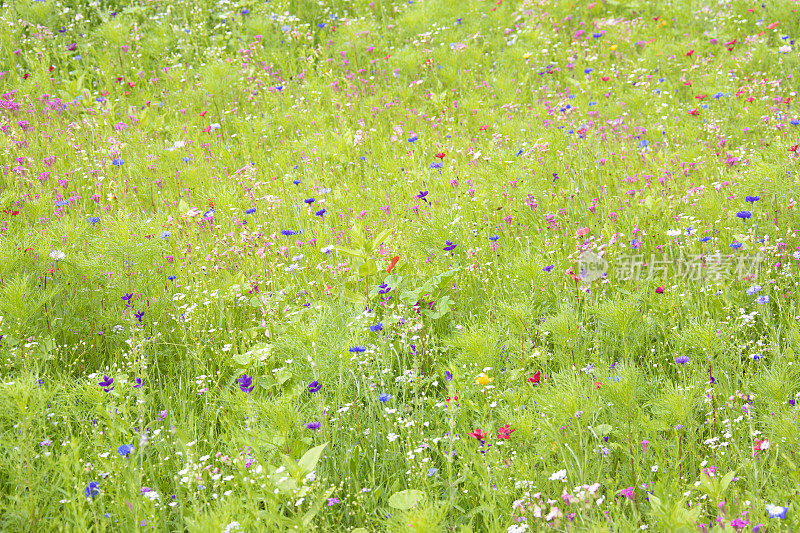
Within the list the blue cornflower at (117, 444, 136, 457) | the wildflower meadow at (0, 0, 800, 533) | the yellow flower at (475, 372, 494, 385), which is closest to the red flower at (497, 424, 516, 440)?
the wildflower meadow at (0, 0, 800, 533)

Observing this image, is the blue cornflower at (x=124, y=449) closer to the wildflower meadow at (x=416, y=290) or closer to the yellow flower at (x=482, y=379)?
the wildflower meadow at (x=416, y=290)

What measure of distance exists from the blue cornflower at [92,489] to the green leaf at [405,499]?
0.99 meters

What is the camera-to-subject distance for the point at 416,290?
11.6 ft

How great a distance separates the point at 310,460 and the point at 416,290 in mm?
1397

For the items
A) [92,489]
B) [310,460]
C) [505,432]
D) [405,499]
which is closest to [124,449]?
[92,489]

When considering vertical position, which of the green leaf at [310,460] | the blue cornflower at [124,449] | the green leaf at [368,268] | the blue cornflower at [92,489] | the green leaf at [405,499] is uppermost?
the blue cornflower at [124,449]

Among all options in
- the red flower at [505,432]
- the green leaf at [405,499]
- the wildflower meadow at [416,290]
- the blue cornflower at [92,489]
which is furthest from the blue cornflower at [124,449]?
the red flower at [505,432]

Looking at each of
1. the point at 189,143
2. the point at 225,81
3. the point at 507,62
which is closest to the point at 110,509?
the point at 189,143

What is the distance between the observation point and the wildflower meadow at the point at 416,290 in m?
2.41

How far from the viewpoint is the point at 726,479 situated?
215 cm

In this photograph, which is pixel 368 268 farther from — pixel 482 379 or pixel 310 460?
pixel 310 460

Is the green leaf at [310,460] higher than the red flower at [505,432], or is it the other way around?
the green leaf at [310,460]

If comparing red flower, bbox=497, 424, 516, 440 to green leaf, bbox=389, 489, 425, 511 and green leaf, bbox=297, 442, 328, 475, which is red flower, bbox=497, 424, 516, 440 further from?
green leaf, bbox=297, 442, 328, 475

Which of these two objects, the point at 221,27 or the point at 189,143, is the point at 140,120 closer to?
the point at 189,143
